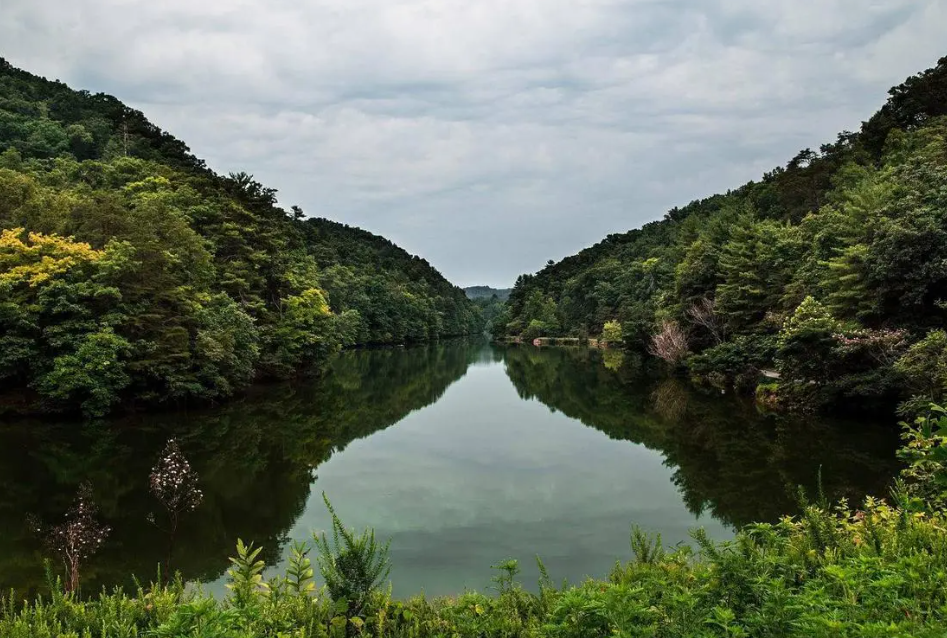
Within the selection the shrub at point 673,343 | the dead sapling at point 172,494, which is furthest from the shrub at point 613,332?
the dead sapling at point 172,494

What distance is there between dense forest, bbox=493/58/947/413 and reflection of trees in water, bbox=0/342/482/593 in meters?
14.5

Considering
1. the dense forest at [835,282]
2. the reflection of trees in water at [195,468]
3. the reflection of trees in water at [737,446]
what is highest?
the dense forest at [835,282]

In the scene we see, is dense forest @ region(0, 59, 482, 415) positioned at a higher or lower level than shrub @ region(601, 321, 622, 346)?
higher

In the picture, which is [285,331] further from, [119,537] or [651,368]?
[651,368]

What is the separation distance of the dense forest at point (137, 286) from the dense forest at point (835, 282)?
21.2 meters

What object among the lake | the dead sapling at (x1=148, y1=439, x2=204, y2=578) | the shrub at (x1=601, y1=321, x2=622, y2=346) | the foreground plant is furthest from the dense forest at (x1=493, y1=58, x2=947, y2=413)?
the dead sapling at (x1=148, y1=439, x2=204, y2=578)

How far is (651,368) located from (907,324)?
76.3 feet

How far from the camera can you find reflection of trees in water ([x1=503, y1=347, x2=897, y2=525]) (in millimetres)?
11680

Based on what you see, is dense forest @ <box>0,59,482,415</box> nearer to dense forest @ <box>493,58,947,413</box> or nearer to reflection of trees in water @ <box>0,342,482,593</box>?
reflection of trees in water @ <box>0,342,482,593</box>

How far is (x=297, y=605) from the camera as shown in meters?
4.69

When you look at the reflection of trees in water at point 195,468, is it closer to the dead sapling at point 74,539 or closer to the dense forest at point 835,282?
the dead sapling at point 74,539

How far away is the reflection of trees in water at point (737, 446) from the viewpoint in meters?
11.7

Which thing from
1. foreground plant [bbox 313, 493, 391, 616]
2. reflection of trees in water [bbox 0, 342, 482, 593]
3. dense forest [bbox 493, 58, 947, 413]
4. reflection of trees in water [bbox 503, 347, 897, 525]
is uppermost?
dense forest [bbox 493, 58, 947, 413]

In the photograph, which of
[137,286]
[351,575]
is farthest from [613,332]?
[351,575]
